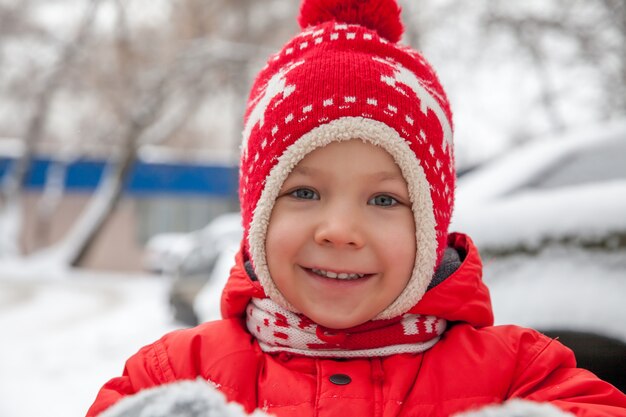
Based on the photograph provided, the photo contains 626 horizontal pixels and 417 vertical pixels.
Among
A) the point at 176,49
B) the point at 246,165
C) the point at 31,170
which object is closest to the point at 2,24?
the point at 176,49

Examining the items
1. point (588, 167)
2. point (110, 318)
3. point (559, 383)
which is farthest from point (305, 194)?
point (110, 318)

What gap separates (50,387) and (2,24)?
11.8 m

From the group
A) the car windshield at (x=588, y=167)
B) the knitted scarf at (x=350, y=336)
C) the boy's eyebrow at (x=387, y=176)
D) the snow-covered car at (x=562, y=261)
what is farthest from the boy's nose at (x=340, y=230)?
the car windshield at (x=588, y=167)

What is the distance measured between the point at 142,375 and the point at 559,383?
3.00 ft

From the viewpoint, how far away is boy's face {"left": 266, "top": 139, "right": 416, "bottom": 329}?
1313 millimetres

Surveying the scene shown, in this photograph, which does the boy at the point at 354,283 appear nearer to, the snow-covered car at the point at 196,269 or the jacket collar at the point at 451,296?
the jacket collar at the point at 451,296

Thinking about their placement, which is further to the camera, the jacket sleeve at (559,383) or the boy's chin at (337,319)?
the boy's chin at (337,319)

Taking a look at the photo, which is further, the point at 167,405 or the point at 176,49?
the point at 176,49

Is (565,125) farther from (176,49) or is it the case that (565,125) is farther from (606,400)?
(606,400)

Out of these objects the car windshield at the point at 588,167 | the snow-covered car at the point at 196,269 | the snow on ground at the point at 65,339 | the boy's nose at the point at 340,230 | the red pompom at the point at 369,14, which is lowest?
the snow on ground at the point at 65,339

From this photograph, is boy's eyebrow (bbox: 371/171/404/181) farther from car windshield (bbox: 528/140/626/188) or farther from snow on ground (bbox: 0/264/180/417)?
snow on ground (bbox: 0/264/180/417)

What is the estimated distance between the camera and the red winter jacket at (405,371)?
1310 mm

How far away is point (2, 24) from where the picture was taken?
12773 mm

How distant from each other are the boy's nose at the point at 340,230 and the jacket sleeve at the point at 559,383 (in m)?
0.46
